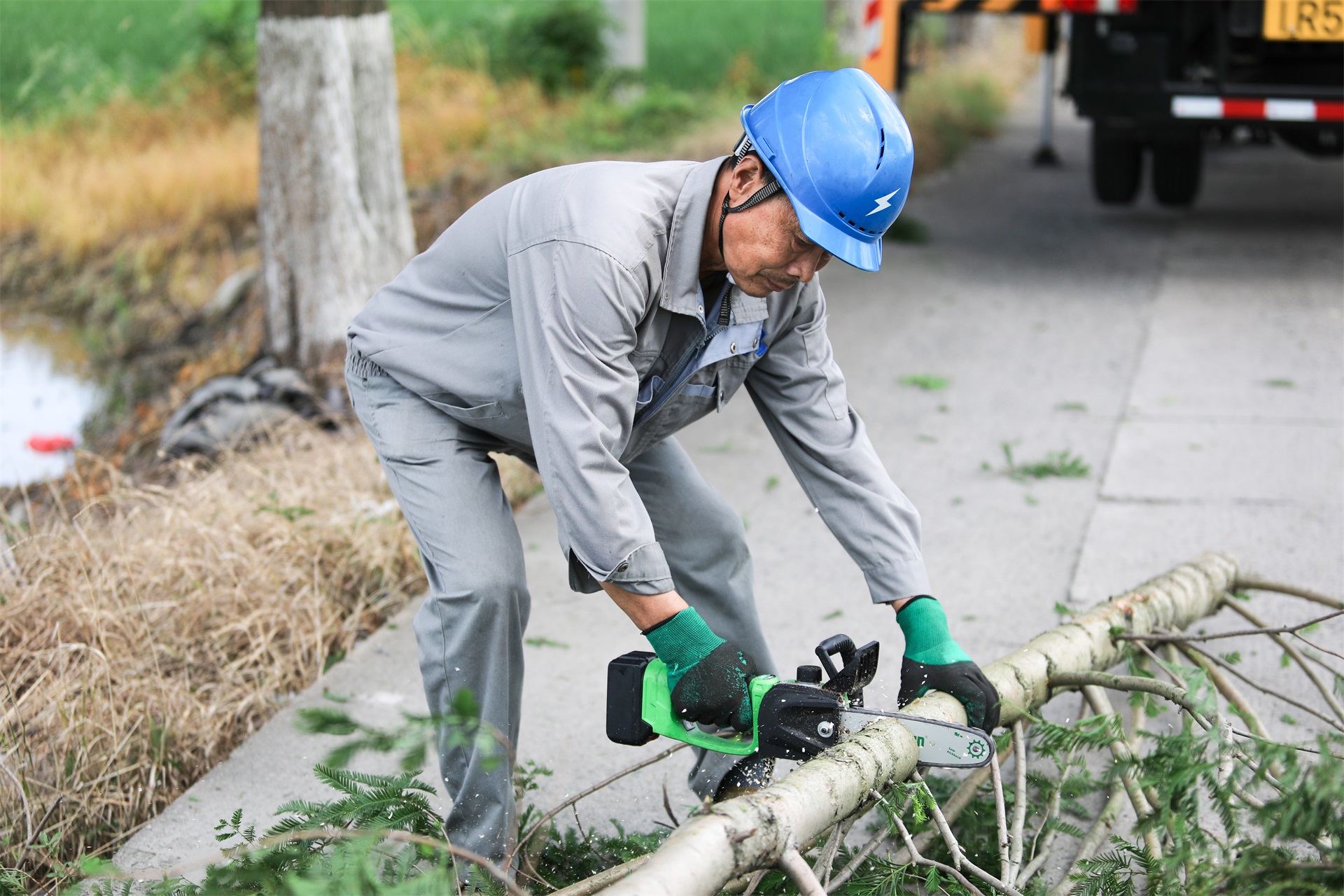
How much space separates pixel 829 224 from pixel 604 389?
0.51 m

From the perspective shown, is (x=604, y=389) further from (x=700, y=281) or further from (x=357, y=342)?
(x=357, y=342)

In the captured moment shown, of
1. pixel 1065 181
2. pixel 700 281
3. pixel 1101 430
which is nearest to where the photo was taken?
pixel 700 281

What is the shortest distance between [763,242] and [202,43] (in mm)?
10317

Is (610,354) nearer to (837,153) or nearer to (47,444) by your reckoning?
(837,153)

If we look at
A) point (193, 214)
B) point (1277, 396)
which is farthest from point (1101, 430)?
point (193, 214)

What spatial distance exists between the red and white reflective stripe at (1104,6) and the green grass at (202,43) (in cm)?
435

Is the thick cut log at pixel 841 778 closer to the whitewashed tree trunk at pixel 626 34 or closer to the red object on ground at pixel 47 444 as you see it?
the red object on ground at pixel 47 444

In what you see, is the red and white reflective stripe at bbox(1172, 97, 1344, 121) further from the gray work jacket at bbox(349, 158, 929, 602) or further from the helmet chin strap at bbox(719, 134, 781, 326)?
the helmet chin strap at bbox(719, 134, 781, 326)

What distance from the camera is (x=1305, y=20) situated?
5.91 meters

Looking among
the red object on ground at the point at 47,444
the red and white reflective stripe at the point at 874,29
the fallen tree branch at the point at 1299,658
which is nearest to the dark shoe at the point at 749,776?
the fallen tree branch at the point at 1299,658

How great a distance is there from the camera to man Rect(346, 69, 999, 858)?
7.21 ft

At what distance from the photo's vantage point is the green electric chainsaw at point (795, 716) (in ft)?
7.27

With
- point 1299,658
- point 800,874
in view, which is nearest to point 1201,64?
point 1299,658

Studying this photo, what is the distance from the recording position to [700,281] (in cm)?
247
